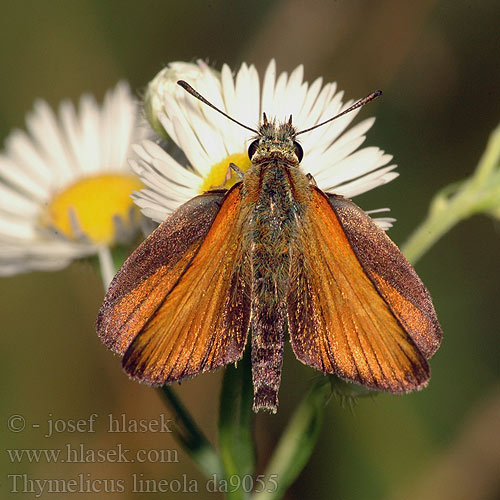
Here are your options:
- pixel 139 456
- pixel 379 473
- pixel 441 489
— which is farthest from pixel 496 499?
pixel 139 456

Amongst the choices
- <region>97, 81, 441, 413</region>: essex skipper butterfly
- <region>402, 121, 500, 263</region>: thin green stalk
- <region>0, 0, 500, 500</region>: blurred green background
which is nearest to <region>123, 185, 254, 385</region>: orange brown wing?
<region>97, 81, 441, 413</region>: essex skipper butterfly

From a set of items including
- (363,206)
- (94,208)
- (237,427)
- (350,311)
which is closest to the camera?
(350,311)

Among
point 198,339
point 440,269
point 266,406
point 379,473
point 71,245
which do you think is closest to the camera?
point 266,406

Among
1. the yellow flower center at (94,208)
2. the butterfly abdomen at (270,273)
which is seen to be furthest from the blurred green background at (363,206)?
the butterfly abdomen at (270,273)

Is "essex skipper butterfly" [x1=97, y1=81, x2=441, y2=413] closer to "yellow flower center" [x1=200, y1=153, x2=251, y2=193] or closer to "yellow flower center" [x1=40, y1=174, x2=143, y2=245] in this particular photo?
"yellow flower center" [x1=200, y1=153, x2=251, y2=193]

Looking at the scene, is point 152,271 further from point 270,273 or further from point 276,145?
point 276,145

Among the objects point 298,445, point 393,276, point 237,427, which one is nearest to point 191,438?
point 237,427

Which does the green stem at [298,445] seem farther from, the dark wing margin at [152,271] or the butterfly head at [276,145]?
the butterfly head at [276,145]

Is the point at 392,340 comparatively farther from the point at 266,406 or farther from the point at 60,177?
the point at 60,177
